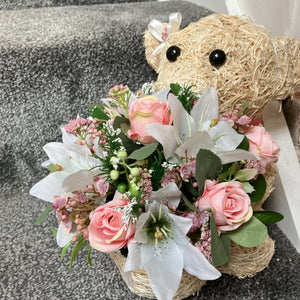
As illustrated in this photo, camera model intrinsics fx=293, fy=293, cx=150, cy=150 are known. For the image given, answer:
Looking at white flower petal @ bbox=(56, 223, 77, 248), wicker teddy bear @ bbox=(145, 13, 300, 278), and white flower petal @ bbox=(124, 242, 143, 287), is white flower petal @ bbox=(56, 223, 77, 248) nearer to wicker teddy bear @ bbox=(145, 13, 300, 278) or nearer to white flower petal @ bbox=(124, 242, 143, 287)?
white flower petal @ bbox=(124, 242, 143, 287)

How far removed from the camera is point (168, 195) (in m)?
0.50

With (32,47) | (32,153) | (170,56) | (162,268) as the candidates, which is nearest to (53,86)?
(32,47)

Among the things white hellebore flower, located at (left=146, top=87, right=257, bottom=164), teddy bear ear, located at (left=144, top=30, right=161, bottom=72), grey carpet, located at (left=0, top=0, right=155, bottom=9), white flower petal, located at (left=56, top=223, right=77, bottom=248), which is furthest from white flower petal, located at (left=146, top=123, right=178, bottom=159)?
grey carpet, located at (left=0, top=0, right=155, bottom=9)

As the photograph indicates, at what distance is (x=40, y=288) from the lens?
2.34 ft

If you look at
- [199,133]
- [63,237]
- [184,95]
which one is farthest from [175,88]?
[63,237]

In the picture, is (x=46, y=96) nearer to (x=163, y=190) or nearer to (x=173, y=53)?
(x=173, y=53)

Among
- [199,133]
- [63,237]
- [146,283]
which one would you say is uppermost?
[199,133]

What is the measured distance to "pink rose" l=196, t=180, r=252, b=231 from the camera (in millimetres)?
482

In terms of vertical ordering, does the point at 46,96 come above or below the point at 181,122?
below

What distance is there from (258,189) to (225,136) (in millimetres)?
141

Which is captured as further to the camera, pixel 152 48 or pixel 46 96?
pixel 46 96

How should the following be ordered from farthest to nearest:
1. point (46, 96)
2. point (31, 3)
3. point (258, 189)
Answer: point (31, 3)
point (46, 96)
point (258, 189)

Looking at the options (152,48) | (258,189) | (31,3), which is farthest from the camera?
(31,3)

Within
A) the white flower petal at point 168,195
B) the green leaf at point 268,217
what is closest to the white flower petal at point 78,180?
the white flower petal at point 168,195
